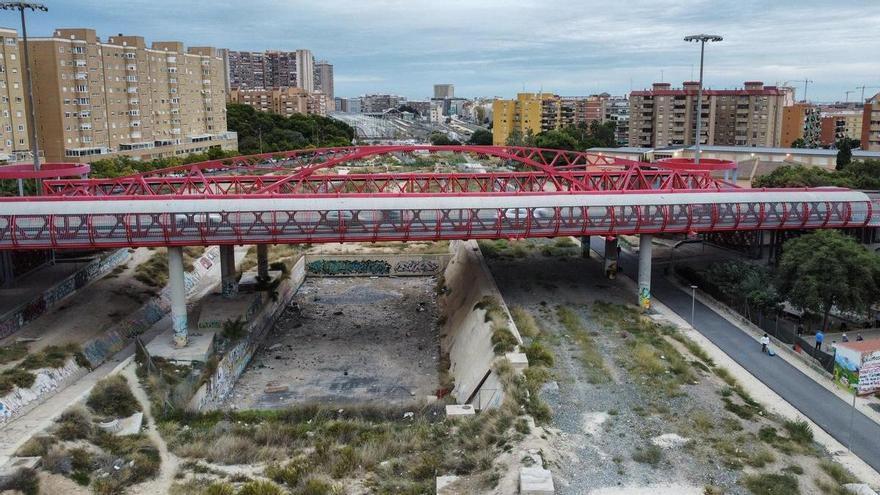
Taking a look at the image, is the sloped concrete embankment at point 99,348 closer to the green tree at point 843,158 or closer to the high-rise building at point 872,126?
the green tree at point 843,158

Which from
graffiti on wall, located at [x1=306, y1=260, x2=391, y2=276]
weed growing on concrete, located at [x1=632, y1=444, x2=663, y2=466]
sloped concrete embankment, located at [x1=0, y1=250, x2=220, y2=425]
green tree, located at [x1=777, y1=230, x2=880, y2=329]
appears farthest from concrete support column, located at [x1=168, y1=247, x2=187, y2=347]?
green tree, located at [x1=777, y1=230, x2=880, y2=329]

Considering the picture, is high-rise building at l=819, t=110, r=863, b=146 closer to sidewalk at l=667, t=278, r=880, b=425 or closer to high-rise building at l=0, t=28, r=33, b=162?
sidewalk at l=667, t=278, r=880, b=425

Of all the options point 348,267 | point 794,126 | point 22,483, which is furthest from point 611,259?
point 794,126

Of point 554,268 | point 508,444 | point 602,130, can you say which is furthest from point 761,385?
point 602,130

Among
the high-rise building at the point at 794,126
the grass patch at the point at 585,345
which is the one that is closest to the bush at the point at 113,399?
the grass patch at the point at 585,345

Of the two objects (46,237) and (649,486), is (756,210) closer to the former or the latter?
(649,486)
